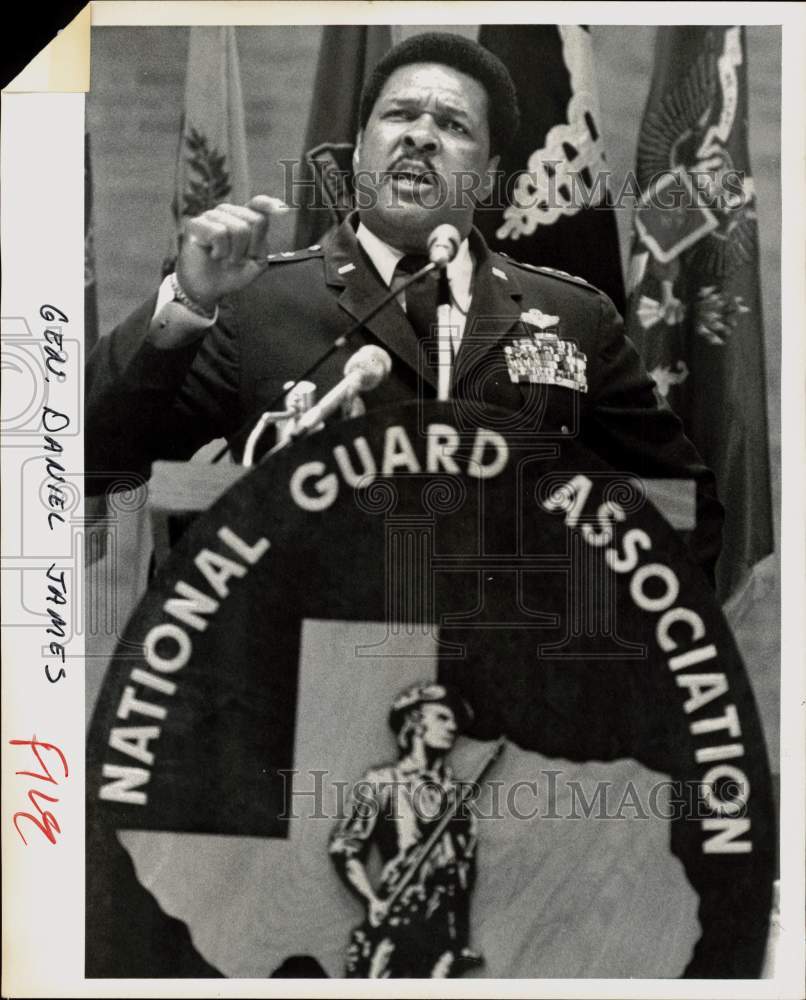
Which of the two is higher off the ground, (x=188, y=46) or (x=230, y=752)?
(x=188, y=46)

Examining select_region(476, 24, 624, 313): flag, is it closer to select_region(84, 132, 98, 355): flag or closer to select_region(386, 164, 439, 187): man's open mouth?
select_region(386, 164, 439, 187): man's open mouth

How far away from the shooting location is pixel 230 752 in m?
2.91

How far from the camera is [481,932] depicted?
2.92m

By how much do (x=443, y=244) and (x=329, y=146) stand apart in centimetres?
36

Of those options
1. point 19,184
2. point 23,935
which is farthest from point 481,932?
point 19,184

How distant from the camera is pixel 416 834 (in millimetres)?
2904

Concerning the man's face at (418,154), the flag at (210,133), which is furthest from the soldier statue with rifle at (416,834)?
the flag at (210,133)

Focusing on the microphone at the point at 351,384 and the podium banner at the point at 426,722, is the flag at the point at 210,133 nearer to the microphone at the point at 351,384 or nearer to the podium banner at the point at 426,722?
the microphone at the point at 351,384

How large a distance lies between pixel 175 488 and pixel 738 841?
161 centimetres

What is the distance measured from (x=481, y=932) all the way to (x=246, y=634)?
0.91m

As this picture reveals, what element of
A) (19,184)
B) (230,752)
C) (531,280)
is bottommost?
(230,752)

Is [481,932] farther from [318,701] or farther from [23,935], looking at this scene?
[23,935]

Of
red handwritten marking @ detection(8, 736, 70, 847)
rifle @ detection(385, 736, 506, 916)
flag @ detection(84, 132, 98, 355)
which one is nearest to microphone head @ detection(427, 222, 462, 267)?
flag @ detection(84, 132, 98, 355)

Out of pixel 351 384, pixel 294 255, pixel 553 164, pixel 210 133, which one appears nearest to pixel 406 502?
A: pixel 351 384
